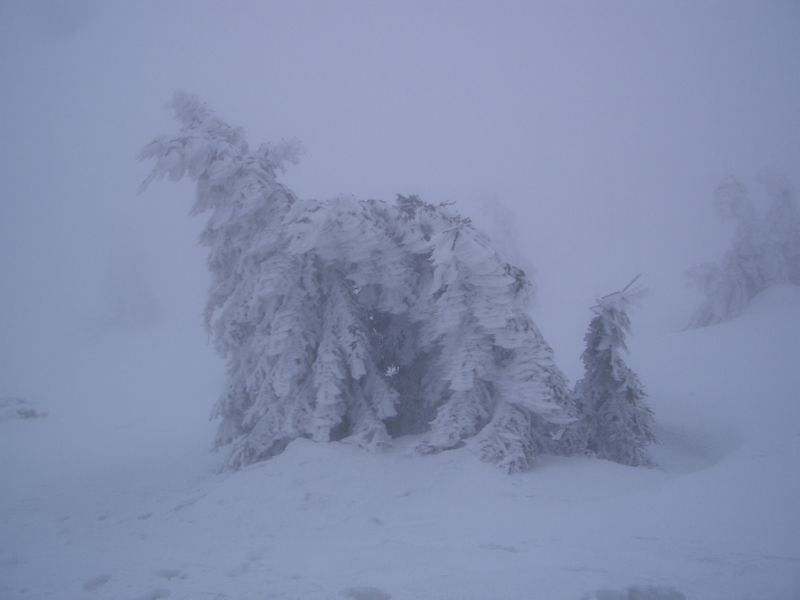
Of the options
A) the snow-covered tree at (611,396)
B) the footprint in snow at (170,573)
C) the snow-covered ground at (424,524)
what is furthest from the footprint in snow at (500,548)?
the snow-covered tree at (611,396)

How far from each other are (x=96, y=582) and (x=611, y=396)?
8.87 m

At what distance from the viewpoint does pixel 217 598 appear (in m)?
4.18

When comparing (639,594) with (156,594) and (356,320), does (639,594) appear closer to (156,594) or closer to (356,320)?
(156,594)

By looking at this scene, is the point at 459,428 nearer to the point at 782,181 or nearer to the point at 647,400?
the point at 647,400

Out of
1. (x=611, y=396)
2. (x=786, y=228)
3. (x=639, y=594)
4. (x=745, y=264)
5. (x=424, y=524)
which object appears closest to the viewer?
(x=639, y=594)

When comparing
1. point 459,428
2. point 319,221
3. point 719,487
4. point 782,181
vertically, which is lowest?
point 719,487

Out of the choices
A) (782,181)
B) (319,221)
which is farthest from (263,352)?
(782,181)

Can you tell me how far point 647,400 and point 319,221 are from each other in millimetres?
11053

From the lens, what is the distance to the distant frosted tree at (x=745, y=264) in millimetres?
22750

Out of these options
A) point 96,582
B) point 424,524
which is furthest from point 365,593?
point 96,582

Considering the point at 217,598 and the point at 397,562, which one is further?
the point at 397,562

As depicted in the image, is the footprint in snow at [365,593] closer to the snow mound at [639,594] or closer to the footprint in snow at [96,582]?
the snow mound at [639,594]

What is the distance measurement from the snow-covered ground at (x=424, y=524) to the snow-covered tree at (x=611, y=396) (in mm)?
1391

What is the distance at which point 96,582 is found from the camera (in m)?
4.76
